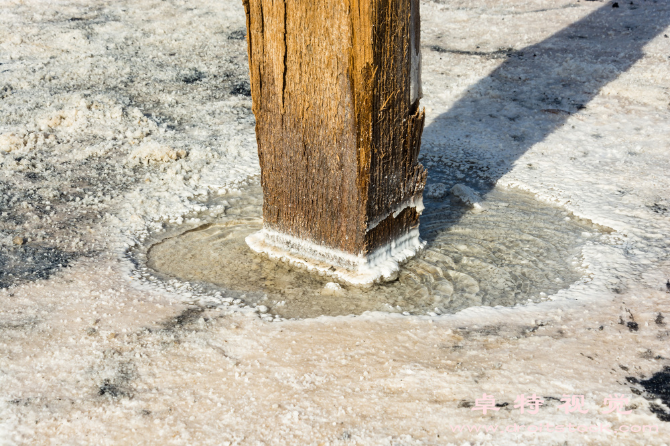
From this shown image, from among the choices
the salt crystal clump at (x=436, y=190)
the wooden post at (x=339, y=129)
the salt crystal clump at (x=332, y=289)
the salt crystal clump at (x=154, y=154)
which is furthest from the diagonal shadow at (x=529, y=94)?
the salt crystal clump at (x=154, y=154)

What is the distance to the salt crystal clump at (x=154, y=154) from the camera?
4.25 meters

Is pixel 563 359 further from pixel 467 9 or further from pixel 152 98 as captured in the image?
pixel 467 9

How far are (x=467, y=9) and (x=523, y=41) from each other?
1333 millimetres

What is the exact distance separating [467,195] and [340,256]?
3.94 ft

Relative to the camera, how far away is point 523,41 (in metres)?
6.55

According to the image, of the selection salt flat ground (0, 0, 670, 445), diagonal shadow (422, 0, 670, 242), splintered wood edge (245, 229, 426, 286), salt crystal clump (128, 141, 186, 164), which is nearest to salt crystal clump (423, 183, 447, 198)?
diagonal shadow (422, 0, 670, 242)

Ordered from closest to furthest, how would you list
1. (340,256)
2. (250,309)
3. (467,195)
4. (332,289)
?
(250,309) → (332,289) → (340,256) → (467,195)

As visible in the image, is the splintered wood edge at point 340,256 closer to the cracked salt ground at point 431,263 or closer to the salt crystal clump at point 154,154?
the cracked salt ground at point 431,263

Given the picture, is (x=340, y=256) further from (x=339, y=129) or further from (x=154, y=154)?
(x=154, y=154)

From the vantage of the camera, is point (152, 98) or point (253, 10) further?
point (152, 98)

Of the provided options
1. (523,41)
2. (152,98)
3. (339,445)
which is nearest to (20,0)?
(152,98)

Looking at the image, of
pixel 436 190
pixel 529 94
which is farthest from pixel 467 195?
pixel 529 94

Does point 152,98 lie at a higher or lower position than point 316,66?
lower

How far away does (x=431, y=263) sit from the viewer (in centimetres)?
329
